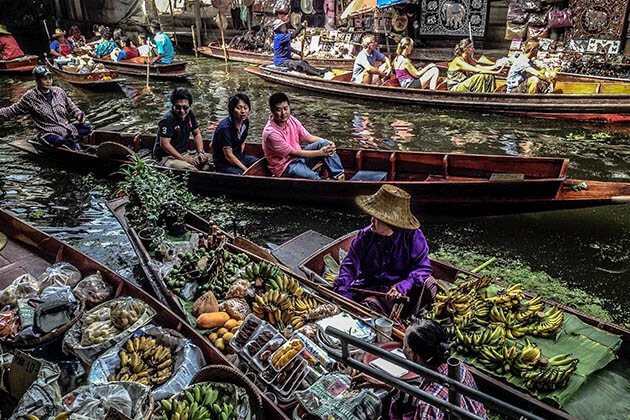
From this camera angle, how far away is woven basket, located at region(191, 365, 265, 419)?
3104mm

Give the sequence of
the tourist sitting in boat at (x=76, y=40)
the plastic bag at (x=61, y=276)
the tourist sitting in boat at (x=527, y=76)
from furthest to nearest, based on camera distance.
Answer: the tourist sitting in boat at (x=76, y=40) < the tourist sitting in boat at (x=527, y=76) < the plastic bag at (x=61, y=276)

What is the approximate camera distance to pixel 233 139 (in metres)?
7.65

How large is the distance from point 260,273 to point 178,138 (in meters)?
4.50

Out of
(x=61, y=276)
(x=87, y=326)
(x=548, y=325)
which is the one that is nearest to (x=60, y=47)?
(x=61, y=276)

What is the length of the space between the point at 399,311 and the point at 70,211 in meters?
6.42

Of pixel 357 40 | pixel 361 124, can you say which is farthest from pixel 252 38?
pixel 361 124

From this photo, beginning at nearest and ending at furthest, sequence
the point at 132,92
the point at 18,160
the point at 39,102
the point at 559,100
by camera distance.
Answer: the point at 39,102 < the point at 18,160 < the point at 559,100 < the point at 132,92

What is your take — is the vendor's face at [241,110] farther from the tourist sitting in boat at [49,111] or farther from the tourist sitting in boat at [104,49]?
the tourist sitting in boat at [104,49]

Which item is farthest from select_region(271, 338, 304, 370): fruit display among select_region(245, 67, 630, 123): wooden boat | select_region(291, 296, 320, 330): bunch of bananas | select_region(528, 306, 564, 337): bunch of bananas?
select_region(245, 67, 630, 123): wooden boat

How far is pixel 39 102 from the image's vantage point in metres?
8.73

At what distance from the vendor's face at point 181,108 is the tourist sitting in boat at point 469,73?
26.0ft

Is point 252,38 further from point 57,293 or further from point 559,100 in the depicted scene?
point 57,293

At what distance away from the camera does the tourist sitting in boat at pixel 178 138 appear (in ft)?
25.6

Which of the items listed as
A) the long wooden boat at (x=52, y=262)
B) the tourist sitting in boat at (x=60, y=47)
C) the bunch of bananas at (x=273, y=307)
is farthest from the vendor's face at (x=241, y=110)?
the tourist sitting in boat at (x=60, y=47)
